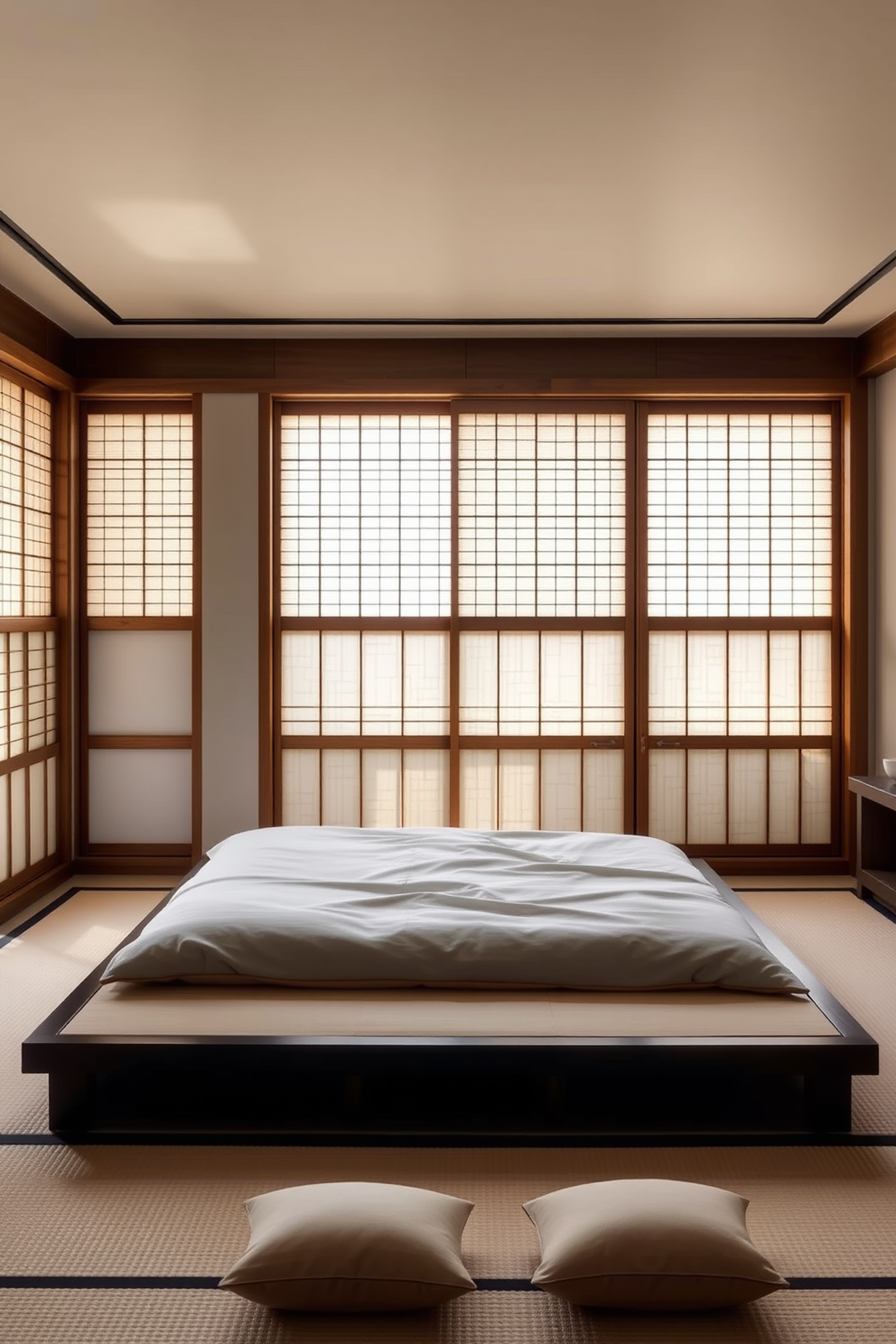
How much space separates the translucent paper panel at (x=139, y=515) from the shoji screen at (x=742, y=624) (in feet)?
8.72

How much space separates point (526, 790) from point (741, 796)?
123 centimetres

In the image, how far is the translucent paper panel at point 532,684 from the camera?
507 cm

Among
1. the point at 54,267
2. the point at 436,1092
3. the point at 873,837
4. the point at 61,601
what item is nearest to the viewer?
the point at 436,1092

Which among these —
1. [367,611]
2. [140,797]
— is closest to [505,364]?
[367,611]

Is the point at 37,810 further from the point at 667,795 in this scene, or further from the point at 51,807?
the point at 667,795

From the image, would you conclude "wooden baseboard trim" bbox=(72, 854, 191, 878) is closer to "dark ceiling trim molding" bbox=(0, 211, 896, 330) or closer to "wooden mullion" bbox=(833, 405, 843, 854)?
"dark ceiling trim molding" bbox=(0, 211, 896, 330)

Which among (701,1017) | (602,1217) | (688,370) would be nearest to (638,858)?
(701,1017)

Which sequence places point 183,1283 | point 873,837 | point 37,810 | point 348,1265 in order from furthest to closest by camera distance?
1. point 37,810
2. point 873,837
3. point 183,1283
4. point 348,1265

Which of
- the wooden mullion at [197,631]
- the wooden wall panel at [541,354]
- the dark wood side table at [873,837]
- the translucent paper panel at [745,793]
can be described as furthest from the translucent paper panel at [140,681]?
the dark wood side table at [873,837]

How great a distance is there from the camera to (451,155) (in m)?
3.04

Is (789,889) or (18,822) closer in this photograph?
(18,822)

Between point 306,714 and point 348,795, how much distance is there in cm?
52

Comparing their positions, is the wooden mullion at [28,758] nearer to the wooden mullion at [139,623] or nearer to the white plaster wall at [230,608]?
the wooden mullion at [139,623]

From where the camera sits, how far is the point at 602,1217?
1.76 meters
